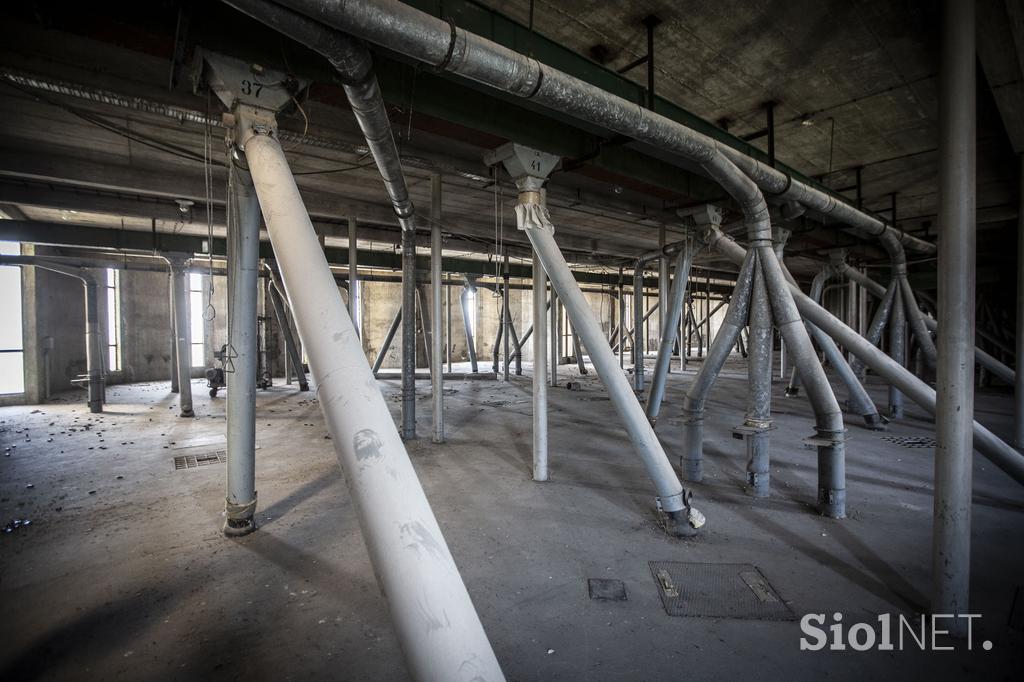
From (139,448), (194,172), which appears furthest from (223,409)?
(194,172)

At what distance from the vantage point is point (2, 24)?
124 inches

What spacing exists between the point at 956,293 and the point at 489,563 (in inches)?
133

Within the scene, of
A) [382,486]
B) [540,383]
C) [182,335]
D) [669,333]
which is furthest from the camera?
[182,335]

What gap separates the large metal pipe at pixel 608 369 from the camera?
369cm

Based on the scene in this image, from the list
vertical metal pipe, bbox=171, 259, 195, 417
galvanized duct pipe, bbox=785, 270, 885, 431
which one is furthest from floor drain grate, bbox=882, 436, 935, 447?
vertical metal pipe, bbox=171, 259, 195, 417

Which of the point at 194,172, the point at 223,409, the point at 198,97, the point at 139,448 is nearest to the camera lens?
the point at 198,97

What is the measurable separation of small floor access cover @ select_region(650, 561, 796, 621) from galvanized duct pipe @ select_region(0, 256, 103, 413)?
11.8m

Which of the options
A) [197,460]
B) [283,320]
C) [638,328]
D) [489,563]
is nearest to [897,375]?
[489,563]

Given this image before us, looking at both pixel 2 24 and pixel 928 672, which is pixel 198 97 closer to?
pixel 2 24

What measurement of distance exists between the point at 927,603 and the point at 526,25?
4.94m

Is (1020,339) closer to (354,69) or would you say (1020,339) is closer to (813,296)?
(813,296)

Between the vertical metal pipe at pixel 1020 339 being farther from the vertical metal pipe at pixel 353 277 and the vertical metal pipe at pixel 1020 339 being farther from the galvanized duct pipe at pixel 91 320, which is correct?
the galvanized duct pipe at pixel 91 320

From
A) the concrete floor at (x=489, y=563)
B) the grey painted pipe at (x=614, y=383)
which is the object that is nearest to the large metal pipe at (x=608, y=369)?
the grey painted pipe at (x=614, y=383)

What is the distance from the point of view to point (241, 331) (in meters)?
3.50
